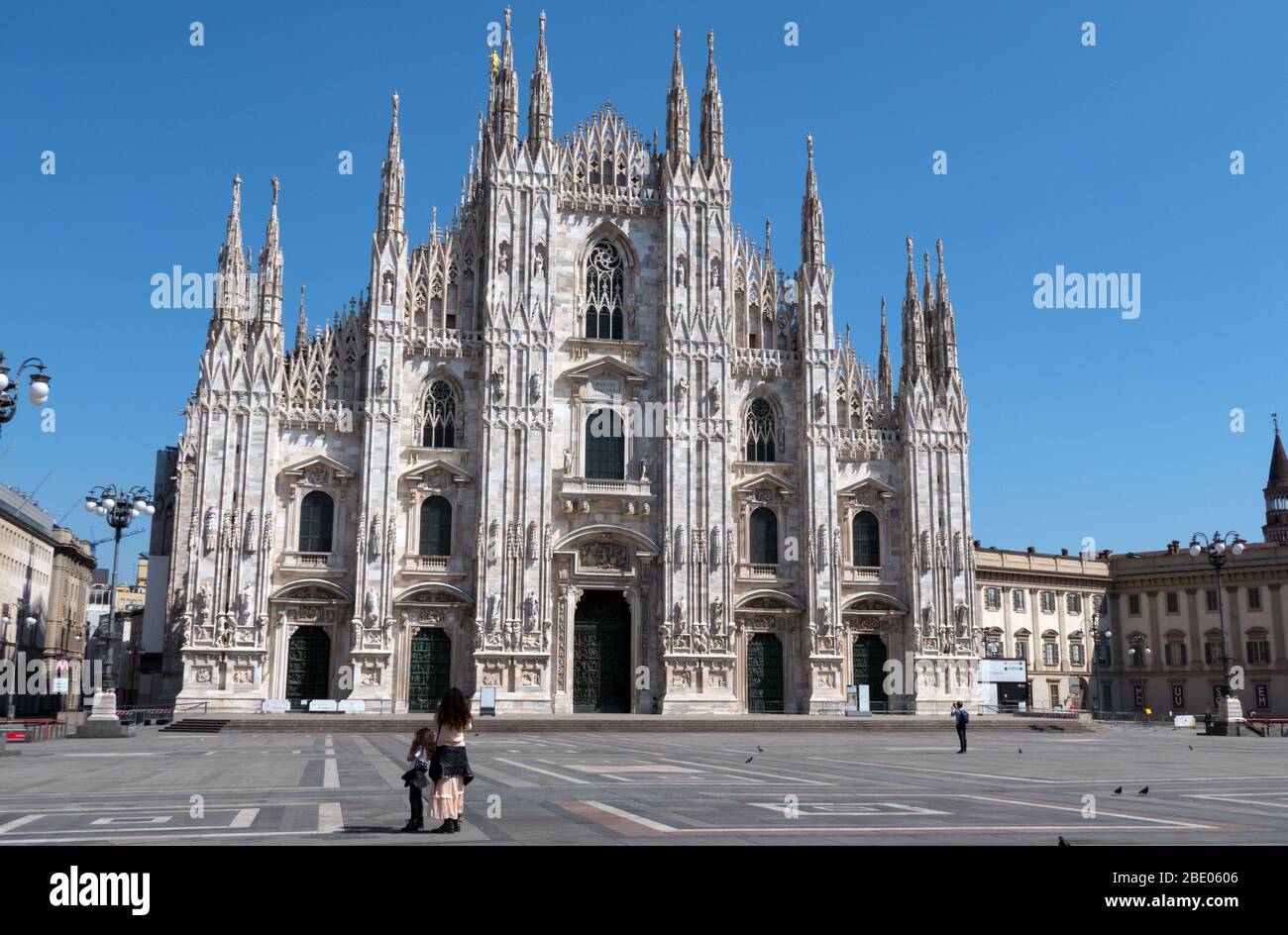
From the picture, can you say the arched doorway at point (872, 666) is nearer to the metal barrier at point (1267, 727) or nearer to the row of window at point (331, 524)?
the metal barrier at point (1267, 727)

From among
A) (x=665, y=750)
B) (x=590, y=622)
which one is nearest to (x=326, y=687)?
(x=590, y=622)

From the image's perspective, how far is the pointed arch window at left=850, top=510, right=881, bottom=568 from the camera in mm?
51750

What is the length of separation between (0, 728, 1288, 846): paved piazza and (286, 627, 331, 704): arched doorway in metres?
14.5

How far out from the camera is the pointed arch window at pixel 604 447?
163 ft

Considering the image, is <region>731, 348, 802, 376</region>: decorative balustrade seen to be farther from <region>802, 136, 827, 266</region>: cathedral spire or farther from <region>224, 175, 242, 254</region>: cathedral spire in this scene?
<region>224, 175, 242, 254</region>: cathedral spire

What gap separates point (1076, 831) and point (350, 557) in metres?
38.0

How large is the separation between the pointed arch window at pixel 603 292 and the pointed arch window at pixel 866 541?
1305 cm

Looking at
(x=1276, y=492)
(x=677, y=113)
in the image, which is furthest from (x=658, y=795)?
(x=1276, y=492)

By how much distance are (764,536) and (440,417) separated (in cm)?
1432

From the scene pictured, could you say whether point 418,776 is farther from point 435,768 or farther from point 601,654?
point 601,654

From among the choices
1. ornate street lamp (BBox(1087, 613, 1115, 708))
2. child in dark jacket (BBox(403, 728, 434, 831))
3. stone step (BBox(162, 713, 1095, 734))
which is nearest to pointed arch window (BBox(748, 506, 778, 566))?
stone step (BBox(162, 713, 1095, 734))

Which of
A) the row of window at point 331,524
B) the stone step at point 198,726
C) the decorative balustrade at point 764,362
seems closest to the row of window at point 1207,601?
the decorative balustrade at point 764,362

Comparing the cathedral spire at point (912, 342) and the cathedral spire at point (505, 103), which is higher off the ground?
the cathedral spire at point (505, 103)
